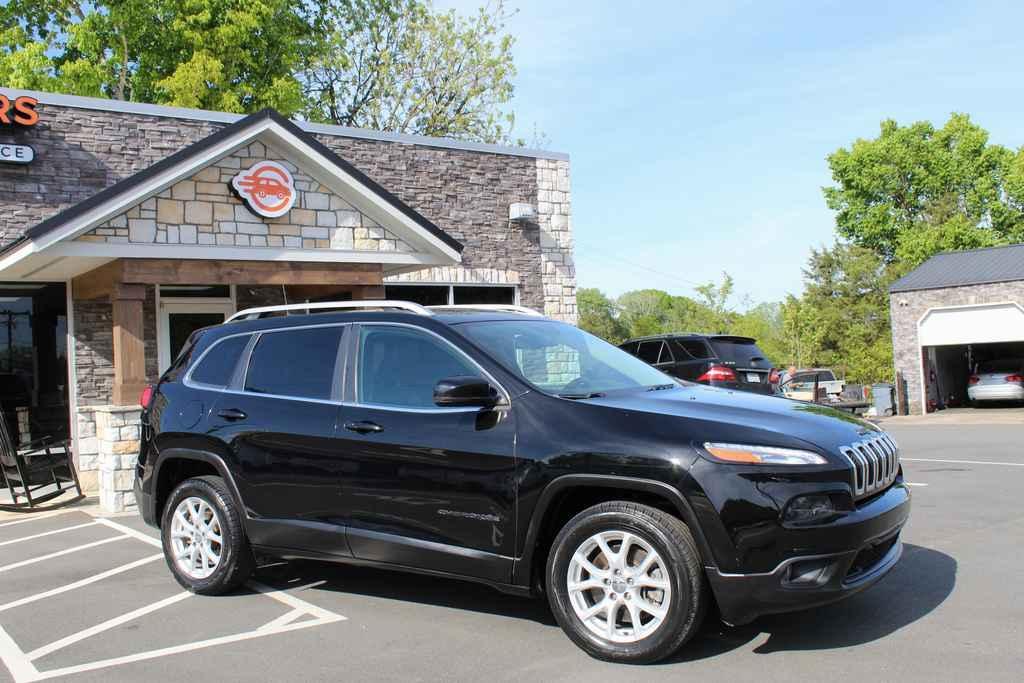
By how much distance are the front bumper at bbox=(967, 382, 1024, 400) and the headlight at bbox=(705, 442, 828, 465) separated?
92.5 ft

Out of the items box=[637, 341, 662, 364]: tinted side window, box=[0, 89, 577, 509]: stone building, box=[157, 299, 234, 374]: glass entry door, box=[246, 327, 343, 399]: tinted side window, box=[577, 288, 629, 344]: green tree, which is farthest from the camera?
box=[577, 288, 629, 344]: green tree

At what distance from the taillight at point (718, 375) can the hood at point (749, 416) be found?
9274 mm

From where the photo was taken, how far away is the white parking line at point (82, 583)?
6.45m

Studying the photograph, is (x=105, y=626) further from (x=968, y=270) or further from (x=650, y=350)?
(x=968, y=270)

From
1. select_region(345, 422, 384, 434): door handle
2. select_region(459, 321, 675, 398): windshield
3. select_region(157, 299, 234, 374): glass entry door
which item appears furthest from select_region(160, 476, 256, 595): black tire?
select_region(157, 299, 234, 374): glass entry door

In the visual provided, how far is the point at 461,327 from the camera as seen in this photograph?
552 cm

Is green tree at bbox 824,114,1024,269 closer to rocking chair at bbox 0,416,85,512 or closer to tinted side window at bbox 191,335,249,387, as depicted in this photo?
rocking chair at bbox 0,416,85,512

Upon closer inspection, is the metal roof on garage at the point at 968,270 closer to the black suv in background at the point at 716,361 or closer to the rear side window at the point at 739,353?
the rear side window at the point at 739,353

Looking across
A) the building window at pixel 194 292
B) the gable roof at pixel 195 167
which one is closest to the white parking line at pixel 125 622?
the gable roof at pixel 195 167

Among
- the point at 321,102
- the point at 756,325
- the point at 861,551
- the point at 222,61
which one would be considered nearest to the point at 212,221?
the point at 861,551

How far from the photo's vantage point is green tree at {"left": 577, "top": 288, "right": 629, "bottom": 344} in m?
78.4

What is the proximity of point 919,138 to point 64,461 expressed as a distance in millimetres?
52798

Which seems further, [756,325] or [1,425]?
[756,325]

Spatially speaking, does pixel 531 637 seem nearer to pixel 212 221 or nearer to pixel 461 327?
pixel 461 327
